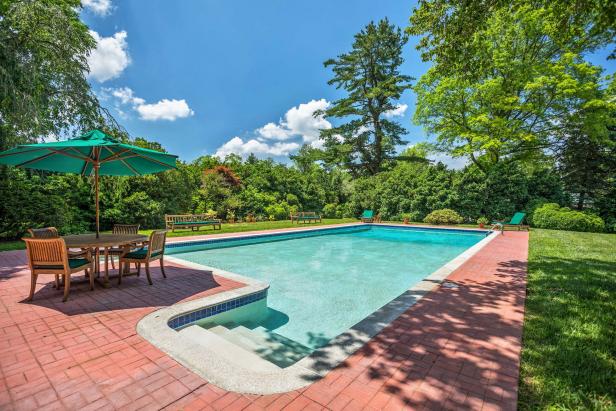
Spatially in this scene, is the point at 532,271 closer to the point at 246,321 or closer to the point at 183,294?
the point at 246,321

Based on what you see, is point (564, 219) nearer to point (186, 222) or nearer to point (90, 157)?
point (186, 222)

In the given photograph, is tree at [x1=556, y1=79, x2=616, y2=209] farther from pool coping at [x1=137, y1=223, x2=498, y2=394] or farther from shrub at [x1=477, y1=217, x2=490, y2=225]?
pool coping at [x1=137, y1=223, x2=498, y2=394]

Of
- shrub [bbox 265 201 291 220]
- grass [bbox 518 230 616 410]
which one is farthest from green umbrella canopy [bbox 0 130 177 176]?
shrub [bbox 265 201 291 220]

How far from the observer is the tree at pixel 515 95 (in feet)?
→ 48.1

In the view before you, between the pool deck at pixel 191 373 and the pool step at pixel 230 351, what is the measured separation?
1.59 ft

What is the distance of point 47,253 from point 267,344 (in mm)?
3212

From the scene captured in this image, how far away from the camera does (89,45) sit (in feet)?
28.0

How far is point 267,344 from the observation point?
3.64 meters

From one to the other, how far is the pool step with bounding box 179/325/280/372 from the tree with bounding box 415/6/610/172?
15.1m

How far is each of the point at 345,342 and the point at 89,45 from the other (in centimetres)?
1084

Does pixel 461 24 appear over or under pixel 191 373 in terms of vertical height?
over

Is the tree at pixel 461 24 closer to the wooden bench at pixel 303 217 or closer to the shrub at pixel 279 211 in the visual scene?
the wooden bench at pixel 303 217

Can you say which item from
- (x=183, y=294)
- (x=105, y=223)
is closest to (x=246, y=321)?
(x=183, y=294)

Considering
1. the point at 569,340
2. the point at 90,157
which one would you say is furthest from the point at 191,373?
the point at 90,157
